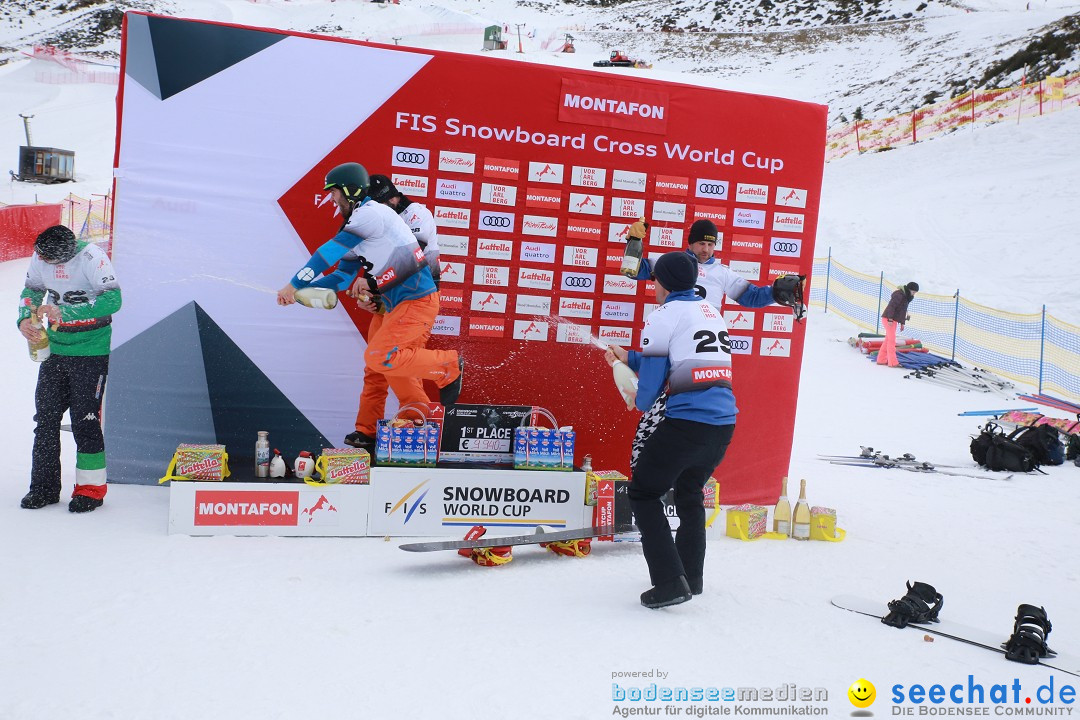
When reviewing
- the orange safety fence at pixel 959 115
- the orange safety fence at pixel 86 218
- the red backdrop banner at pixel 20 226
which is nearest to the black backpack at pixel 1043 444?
the red backdrop banner at pixel 20 226

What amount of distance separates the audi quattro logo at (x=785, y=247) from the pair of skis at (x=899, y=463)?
2.74 meters

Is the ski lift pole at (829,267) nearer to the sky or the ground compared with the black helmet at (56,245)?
nearer to the sky

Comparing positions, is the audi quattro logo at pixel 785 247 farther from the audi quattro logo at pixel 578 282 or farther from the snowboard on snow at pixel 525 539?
the snowboard on snow at pixel 525 539

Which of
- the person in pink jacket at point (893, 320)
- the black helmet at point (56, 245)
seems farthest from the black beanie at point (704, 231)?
the person in pink jacket at point (893, 320)

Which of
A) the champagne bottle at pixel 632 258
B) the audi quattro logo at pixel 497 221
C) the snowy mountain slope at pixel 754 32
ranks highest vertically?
the snowy mountain slope at pixel 754 32

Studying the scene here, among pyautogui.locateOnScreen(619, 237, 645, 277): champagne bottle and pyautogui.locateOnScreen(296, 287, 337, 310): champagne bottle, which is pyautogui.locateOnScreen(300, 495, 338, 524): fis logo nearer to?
pyautogui.locateOnScreen(296, 287, 337, 310): champagne bottle

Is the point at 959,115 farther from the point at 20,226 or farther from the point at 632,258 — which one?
the point at 632,258

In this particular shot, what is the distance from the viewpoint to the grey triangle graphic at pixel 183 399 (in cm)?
594

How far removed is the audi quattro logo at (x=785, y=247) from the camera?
21.9ft

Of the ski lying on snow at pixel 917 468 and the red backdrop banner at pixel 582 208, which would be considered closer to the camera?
the red backdrop banner at pixel 582 208

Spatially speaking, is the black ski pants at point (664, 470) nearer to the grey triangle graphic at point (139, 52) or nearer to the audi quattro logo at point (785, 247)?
the audi quattro logo at point (785, 247)

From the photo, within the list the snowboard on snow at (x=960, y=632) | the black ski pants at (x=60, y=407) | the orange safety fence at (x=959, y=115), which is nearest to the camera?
the snowboard on snow at (x=960, y=632)

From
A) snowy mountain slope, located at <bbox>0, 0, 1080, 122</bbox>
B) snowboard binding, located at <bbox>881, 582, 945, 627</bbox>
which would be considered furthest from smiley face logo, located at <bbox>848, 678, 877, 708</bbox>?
snowy mountain slope, located at <bbox>0, 0, 1080, 122</bbox>

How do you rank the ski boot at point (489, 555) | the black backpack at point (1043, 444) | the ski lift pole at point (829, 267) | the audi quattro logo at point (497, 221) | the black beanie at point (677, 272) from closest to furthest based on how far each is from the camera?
the black beanie at point (677, 272)
the ski boot at point (489, 555)
the audi quattro logo at point (497, 221)
the black backpack at point (1043, 444)
the ski lift pole at point (829, 267)
